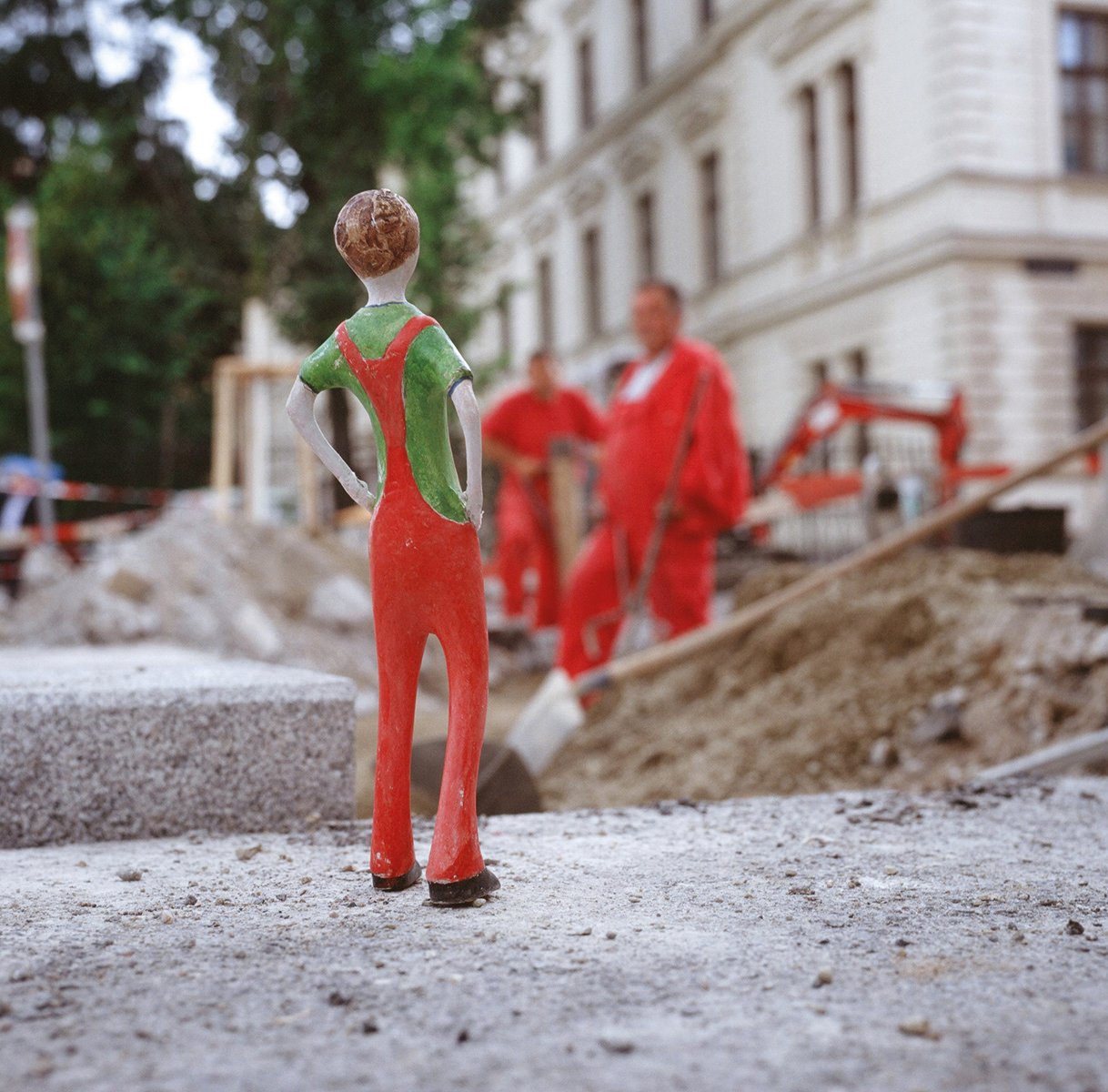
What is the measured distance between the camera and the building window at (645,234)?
27.5 metres

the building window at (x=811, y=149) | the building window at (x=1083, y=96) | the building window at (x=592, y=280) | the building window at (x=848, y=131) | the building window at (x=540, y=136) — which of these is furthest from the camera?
the building window at (x=540, y=136)

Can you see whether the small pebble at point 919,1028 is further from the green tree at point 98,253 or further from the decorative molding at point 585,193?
the decorative molding at point 585,193

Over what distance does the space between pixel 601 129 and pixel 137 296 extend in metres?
9.89

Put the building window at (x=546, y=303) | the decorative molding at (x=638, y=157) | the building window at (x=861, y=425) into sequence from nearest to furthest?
the building window at (x=861, y=425) → the decorative molding at (x=638, y=157) → the building window at (x=546, y=303)

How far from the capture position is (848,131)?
21.1 metres

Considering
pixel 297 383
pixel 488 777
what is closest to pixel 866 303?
pixel 488 777

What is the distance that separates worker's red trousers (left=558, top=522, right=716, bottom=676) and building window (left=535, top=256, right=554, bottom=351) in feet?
83.6

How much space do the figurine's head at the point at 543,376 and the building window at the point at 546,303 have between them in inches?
931

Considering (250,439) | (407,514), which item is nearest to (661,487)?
(407,514)

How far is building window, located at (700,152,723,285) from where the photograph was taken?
25.0 m

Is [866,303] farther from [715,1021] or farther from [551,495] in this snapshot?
[715,1021]

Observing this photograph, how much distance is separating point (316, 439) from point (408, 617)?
1.28 feet

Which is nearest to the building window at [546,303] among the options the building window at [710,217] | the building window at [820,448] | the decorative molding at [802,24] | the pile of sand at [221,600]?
the building window at [710,217]

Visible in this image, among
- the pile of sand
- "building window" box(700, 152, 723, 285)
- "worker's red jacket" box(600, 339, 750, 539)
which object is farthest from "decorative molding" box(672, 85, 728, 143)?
"worker's red jacket" box(600, 339, 750, 539)
